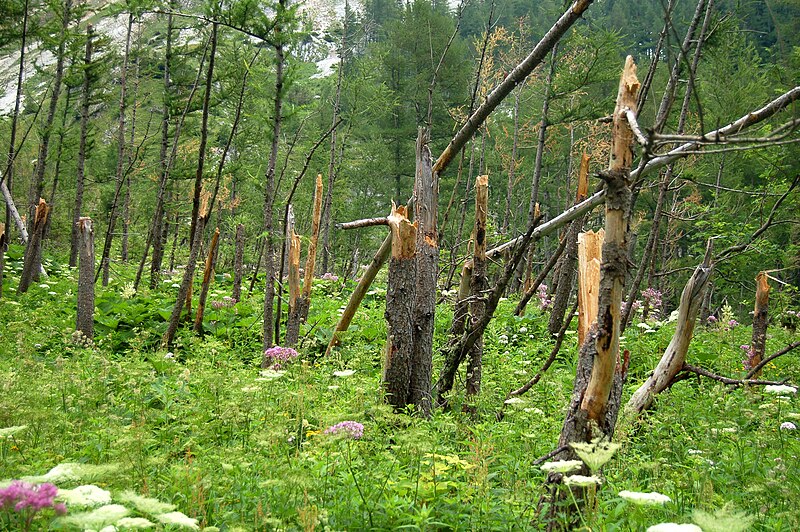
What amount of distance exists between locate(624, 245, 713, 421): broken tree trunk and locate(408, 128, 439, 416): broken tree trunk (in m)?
2.01

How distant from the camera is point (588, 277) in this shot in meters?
3.94

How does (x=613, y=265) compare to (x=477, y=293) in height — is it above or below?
above

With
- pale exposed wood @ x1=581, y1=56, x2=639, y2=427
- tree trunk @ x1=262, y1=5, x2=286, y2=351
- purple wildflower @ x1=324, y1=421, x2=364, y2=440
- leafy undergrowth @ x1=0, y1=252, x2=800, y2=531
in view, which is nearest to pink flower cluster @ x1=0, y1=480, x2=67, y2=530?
leafy undergrowth @ x1=0, y1=252, x2=800, y2=531

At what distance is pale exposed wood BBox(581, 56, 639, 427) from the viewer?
2523 mm

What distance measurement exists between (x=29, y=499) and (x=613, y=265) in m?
2.29

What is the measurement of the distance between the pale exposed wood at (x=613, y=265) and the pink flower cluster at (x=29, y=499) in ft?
6.99

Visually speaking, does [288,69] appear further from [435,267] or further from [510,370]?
[510,370]

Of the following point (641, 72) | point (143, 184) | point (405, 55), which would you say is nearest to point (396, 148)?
point (405, 55)

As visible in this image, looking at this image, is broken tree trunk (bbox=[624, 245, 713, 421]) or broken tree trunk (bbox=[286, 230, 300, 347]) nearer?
broken tree trunk (bbox=[624, 245, 713, 421])

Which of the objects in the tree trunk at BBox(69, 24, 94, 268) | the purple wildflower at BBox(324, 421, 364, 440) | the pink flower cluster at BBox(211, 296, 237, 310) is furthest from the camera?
the tree trunk at BBox(69, 24, 94, 268)

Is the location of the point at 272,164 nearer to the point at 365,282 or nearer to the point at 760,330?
the point at 365,282

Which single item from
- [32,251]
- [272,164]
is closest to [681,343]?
[272,164]

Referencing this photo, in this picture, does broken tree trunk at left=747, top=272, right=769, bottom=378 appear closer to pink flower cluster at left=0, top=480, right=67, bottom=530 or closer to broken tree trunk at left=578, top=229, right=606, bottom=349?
broken tree trunk at left=578, top=229, right=606, bottom=349

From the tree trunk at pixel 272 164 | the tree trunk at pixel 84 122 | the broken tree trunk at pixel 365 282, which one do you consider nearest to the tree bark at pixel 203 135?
Answer: the tree trunk at pixel 272 164
